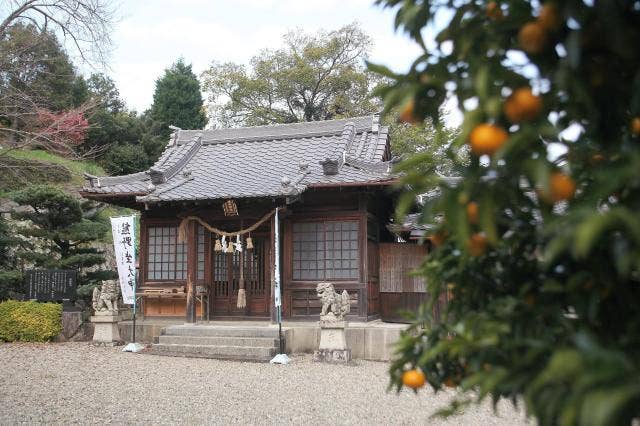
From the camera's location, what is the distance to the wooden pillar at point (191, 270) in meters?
11.4

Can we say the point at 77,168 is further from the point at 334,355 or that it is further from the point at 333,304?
the point at 334,355

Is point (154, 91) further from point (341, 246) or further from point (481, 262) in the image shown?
point (481, 262)

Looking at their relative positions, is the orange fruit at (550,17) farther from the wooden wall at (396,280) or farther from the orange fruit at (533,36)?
the wooden wall at (396,280)

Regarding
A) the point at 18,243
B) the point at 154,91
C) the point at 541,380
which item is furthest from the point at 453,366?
the point at 154,91

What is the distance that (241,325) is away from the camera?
11148 mm

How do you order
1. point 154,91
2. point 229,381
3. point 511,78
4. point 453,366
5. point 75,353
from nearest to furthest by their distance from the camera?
1. point 511,78
2. point 453,366
3. point 229,381
4. point 75,353
5. point 154,91

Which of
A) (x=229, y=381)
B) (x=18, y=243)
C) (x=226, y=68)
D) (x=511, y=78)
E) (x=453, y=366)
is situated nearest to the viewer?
(x=511, y=78)

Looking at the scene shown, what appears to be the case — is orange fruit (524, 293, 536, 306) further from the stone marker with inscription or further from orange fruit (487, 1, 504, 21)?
the stone marker with inscription

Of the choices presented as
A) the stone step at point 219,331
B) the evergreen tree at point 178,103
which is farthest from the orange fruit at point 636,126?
the evergreen tree at point 178,103

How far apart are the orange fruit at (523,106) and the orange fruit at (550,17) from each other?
198 mm

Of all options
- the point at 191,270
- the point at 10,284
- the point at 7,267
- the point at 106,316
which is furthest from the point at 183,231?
the point at 7,267

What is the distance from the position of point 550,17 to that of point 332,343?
8673mm

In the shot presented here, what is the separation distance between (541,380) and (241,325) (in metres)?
10.3

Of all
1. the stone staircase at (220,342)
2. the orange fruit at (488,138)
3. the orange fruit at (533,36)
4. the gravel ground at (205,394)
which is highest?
the orange fruit at (533,36)
